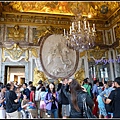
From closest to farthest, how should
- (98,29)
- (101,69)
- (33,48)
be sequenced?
(33,48)
(101,69)
(98,29)

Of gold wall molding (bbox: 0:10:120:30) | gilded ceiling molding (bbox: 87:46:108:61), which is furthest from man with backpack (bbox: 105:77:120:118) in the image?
gold wall molding (bbox: 0:10:120:30)

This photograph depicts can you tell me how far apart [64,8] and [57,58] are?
409 cm

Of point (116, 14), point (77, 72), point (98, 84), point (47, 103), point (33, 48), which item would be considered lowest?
point (47, 103)

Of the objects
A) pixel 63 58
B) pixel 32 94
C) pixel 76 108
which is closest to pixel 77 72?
pixel 63 58

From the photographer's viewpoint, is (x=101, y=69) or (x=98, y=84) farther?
(x=101, y=69)

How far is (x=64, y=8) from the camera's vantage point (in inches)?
491

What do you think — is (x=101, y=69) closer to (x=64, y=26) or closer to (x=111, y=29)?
(x=111, y=29)

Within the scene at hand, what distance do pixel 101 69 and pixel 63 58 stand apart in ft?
9.86

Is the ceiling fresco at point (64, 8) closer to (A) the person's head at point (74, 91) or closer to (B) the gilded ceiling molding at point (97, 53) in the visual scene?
(B) the gilded ceiling molding at point (97, 53)

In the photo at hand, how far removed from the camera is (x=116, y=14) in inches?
469

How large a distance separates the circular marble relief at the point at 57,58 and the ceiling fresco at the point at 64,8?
219cm

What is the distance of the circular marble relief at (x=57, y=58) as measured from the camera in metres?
11.2

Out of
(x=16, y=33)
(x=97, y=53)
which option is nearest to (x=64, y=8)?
(x=16, y=33)

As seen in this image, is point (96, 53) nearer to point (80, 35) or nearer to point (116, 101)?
point (80, 35)
